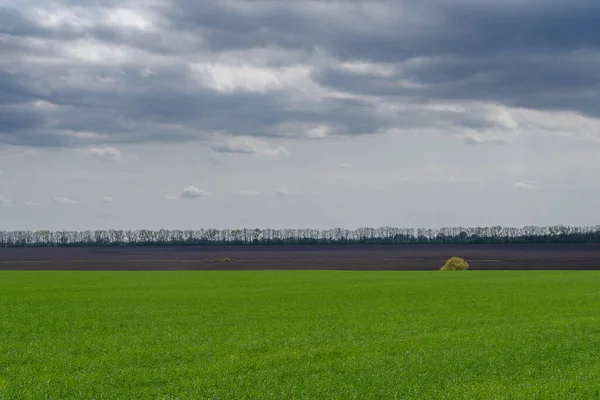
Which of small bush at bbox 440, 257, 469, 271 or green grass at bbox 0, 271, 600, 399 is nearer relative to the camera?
green grass at bbox 0, 271, 600, 399

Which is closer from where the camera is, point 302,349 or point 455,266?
point 302,349

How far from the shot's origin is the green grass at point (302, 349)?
17.1 metres

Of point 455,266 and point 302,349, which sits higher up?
point 302,349

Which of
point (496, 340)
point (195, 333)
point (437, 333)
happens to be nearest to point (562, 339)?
point (496, 340)

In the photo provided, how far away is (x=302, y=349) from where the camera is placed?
74.6 ft

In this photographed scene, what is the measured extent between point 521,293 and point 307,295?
15.7m

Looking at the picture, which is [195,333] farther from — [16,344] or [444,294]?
[444,294]

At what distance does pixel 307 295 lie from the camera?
47000 mm

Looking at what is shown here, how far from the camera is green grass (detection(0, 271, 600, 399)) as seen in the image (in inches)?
672

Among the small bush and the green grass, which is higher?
the green grass

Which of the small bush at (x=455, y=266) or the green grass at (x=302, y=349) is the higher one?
the green grass at (x=302, y=349)

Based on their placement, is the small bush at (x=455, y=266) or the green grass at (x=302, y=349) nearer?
the green grass at (x=302, y=349)

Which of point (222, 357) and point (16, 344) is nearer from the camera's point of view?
point (222, 357)

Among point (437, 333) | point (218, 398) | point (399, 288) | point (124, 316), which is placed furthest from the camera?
point (399, 288)
